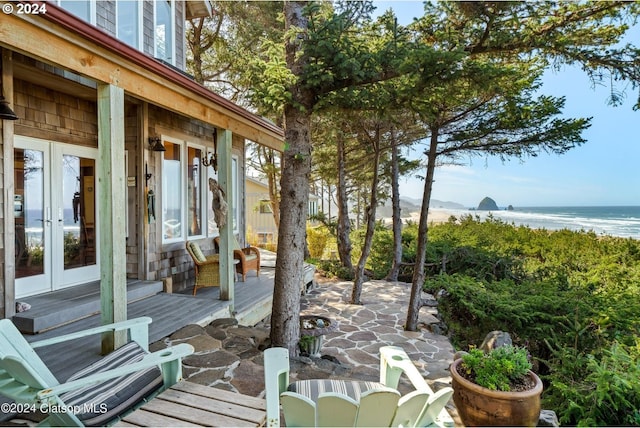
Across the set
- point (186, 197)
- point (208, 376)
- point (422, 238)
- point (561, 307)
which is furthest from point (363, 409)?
point (186, 197)

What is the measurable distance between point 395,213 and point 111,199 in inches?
282

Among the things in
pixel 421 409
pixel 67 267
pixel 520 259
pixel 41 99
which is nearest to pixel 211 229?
pixel 67 267

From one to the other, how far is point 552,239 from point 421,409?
1000 cm

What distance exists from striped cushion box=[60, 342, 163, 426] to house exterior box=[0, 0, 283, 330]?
2.88 feet

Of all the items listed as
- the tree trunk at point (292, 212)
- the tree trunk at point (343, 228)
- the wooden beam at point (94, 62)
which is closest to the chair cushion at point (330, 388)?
the tree trunk at point (292, 212)

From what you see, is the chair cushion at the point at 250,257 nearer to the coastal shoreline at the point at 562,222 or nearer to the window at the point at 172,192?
the window at the point at 172,192

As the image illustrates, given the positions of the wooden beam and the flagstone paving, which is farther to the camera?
the flagstone paving

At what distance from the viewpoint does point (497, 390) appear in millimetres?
2592

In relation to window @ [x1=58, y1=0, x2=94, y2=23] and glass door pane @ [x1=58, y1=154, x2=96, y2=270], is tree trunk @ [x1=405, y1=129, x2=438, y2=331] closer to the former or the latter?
glass door pane @ [x1=58, y1=154, x2=96, y2=270]

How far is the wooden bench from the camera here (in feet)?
5.73

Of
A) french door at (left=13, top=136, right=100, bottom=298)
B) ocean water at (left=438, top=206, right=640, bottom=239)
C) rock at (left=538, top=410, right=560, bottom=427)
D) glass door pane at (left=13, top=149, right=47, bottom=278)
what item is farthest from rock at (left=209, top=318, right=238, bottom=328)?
ocean water at (left=438, top=206, right=640, bottom=239)

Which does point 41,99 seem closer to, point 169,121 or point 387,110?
point 169,121

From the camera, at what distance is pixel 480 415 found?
2611 millimetres

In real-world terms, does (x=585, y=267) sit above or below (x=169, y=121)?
below
